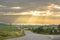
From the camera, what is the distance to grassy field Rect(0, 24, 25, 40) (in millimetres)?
4027

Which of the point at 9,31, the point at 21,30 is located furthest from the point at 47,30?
the point at 9,31

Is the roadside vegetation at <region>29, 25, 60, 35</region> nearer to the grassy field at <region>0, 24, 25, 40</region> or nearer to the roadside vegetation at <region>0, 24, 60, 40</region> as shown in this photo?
the roadside vegetation at <region>0, 24, 60, 40</region>

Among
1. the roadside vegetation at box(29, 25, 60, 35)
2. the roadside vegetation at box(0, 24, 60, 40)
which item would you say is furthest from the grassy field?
the roadside vegetation at box(29, 25, 60, 35)

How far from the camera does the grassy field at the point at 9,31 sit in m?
4.03

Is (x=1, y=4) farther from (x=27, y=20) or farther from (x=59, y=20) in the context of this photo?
(x=59, y=20)

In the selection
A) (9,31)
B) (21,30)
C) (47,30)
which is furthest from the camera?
(47,30)

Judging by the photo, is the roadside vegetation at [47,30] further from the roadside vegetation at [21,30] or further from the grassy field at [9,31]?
the grassy field at [9,31]

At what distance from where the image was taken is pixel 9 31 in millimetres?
4117

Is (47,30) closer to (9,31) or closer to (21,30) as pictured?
(21,30)

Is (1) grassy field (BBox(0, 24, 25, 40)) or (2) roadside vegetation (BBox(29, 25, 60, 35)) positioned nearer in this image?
(1) grassy field (BBox(0, 24, 25, 40))

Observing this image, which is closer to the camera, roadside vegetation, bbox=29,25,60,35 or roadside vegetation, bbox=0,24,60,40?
roadside vegetation, bbox=0,24,60,40

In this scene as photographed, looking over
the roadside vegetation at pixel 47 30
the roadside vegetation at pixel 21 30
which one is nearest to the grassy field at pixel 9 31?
the roadside vegetation at pixel 21 30

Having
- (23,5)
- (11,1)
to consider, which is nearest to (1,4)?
(11,1)

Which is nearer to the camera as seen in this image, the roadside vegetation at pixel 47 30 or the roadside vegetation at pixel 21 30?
the roadside vegetation at pixel 21 30
